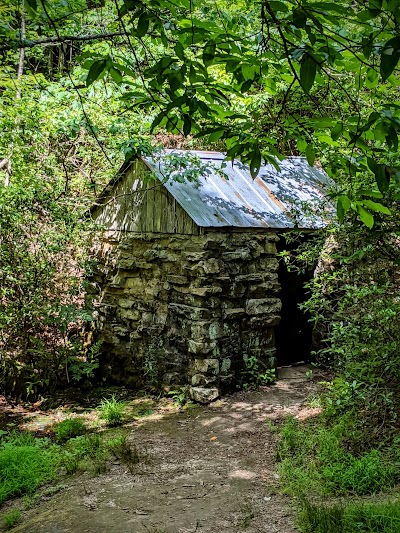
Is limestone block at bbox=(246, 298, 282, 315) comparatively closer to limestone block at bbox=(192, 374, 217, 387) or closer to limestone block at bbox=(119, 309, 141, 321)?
limestone block at bbox=(192, 374, 217, 387)

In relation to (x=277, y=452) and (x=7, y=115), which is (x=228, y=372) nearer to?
(x=277, y=452)

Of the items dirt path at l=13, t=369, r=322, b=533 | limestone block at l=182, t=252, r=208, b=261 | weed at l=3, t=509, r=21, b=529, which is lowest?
weed at l=3, t=509, r=21, b=529

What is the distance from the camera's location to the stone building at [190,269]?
22.3ft

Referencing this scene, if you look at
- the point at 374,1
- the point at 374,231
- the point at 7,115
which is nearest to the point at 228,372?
the point at 374,231

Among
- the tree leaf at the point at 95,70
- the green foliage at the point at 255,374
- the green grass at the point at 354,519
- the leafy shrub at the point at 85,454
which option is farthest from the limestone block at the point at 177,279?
the tree leaf at the point at 95,70

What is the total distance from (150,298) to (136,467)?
3.06 metres

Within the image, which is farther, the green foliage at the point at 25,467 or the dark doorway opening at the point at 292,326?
the dark doorway opening at the point at 292,326

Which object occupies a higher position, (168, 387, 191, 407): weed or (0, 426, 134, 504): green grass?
(168, 387, 191, 407): weed

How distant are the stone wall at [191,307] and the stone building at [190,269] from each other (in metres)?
0.01

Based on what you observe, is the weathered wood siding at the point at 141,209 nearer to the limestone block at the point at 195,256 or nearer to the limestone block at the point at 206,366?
the limestone block at the point at 195,256

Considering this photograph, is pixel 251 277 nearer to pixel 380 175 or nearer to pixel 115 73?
pixel 115 73

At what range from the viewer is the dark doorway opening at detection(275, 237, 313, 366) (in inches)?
339

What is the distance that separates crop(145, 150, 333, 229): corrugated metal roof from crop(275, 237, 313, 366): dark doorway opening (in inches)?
50.4

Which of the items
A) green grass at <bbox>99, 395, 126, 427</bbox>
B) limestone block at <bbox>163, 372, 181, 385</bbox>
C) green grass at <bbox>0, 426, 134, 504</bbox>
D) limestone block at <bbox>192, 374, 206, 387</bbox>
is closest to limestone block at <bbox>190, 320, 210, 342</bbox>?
limestone block at <bbox>192, 374, 206, 387</bbox>
